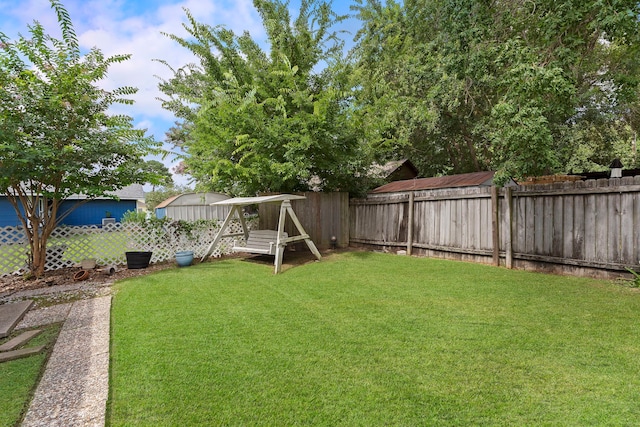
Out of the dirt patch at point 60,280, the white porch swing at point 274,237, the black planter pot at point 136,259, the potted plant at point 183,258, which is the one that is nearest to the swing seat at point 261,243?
the white porch swing at point 274,237

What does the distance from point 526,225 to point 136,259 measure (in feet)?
26.5

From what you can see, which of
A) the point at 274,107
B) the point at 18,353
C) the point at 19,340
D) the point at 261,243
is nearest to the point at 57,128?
the point at 19,340

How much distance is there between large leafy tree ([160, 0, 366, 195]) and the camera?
7395 mm

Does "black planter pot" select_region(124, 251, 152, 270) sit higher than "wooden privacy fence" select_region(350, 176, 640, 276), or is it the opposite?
"wooden privacy fence" select_region(350, 176, 640, 276)

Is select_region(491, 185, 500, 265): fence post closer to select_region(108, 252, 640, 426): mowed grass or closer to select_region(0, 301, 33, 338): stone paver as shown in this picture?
select_region(108, 252, 640, 426): mowed grass


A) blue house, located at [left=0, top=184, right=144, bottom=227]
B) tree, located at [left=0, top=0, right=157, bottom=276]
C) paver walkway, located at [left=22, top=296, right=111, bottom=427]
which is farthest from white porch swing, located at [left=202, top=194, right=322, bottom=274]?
blue house, located at [left=0, top=184, right=144, bottom=227]

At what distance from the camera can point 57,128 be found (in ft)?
18.8

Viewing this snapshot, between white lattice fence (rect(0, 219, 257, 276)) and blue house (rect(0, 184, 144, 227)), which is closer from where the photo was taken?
white lattice fence (rect(0, 219, 257, 276))

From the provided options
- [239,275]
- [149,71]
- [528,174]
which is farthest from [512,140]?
[149,71]

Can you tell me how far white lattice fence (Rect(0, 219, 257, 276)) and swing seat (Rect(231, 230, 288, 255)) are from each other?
1.47 meters

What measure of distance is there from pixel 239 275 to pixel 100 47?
543cm

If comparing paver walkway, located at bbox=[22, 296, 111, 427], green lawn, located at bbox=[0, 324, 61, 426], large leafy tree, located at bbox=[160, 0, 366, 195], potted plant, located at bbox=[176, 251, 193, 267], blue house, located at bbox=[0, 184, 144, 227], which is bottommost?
green lawn, located at bbox=[0, 324, 61, 426]

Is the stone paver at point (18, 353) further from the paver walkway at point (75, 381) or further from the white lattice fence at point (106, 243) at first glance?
the white lattice fence at point (106, 243)

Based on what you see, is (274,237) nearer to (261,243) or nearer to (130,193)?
(261,243)
